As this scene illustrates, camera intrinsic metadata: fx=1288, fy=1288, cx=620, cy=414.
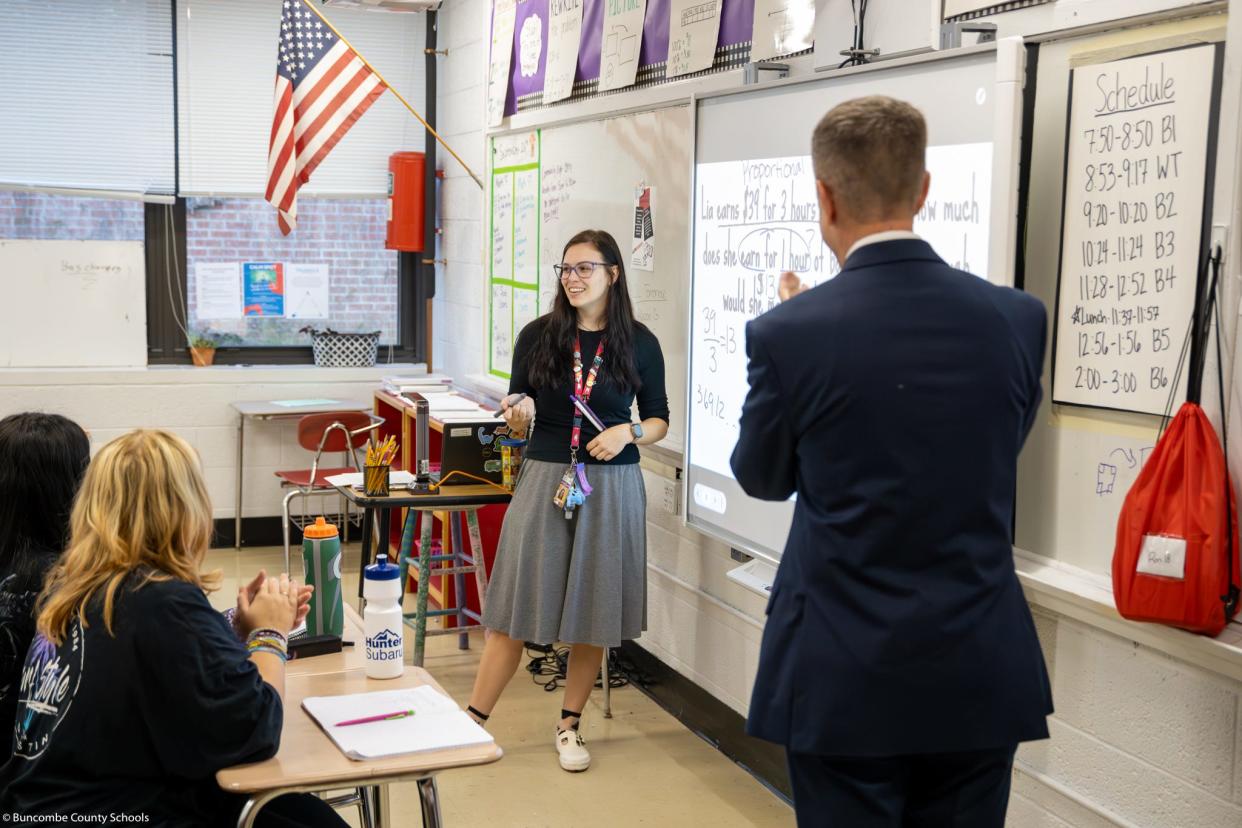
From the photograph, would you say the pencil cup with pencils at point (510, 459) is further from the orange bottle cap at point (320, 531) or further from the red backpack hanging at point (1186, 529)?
the red backpack hanging at point (1186, 529)

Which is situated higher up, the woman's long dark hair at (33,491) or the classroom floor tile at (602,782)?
the woman's long dark hair at (33,491)

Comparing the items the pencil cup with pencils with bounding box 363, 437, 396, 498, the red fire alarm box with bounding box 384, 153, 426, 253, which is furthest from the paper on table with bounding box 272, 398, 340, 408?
the pencil cup with pencils with bounding box 363, 437, 396, 498

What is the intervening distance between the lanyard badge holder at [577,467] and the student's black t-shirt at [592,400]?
15 millimetres

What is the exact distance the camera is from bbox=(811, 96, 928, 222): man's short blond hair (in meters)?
1.55

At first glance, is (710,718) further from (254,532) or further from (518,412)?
(254,532)

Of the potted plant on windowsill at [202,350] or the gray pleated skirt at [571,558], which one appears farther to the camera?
the potted plant on windowsill at [202,350]

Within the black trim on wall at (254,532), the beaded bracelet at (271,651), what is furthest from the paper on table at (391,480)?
the black trim on wall at (254,532)

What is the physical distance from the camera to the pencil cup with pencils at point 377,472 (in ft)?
13.8

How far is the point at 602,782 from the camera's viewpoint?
3.75 m

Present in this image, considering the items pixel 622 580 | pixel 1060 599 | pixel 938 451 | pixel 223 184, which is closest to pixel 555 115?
pixel 622 580

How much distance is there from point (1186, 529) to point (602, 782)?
2.21 m

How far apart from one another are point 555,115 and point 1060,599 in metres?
3.08

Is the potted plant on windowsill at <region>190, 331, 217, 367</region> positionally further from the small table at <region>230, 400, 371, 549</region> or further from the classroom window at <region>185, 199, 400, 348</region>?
the small table at <region>230, 400, 371, 549</region>

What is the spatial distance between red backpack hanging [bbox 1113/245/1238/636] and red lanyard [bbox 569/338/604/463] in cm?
189
